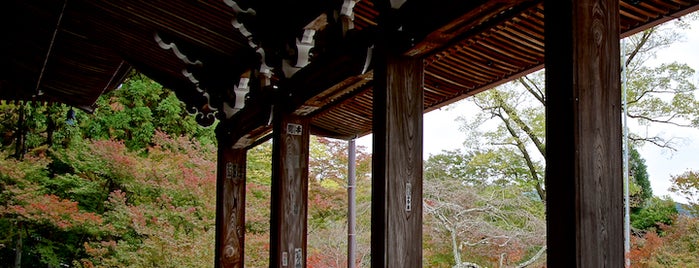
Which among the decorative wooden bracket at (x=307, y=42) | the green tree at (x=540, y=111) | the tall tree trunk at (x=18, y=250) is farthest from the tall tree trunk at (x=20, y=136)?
the decorative wooden bracket at (x=307, y=42)

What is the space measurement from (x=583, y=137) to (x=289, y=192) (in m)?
1.93

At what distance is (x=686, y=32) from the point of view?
8500 mm

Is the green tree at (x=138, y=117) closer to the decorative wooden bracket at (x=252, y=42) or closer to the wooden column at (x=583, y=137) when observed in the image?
the decorative wooden bracket at (x=252, y=42)

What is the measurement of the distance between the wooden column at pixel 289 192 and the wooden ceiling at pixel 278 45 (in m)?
0.13

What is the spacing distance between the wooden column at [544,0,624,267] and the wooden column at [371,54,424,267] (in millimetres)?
716

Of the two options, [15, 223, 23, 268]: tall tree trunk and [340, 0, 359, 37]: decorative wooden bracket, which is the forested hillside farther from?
[340, 0, 359, 37]: decorative wooden bracket

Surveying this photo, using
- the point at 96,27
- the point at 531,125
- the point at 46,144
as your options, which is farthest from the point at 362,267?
the point at 96,27

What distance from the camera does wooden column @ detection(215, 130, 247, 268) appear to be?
13.3 feet

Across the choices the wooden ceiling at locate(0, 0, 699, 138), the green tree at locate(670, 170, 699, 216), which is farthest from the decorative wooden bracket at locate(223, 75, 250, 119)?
the green tree at locate(670, 170, 699, 216)

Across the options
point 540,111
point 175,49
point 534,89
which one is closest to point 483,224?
point 540,111

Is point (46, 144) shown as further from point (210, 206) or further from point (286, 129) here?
point (286, 129)

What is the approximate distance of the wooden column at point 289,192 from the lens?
115 inches

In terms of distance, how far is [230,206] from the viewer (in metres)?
4.07

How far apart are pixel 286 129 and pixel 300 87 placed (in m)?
0.28
